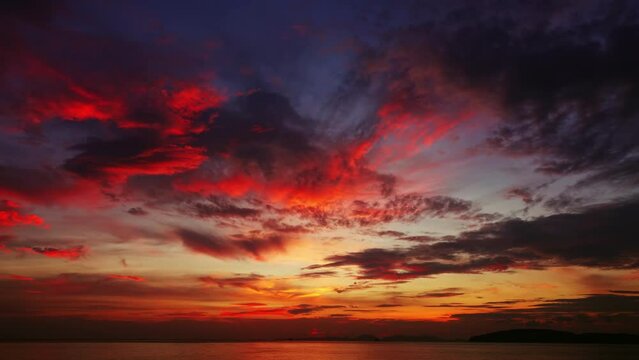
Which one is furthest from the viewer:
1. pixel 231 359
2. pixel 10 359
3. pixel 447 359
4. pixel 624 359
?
pixel 447 359

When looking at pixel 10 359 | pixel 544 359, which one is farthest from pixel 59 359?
pixel 544 359

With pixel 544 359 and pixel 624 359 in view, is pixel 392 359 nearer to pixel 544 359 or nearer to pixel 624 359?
pixel 544 359

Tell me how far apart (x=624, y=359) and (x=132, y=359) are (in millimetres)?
144439

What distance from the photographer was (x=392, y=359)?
518ft

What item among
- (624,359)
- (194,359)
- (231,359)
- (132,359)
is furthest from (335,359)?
(624,359)

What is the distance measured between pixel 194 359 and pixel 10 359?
4604cm

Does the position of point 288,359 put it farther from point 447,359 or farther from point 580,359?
point 580,359

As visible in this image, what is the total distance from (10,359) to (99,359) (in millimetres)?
21315

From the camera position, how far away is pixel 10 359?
5089 inches

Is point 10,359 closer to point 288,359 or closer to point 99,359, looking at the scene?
point 99,359

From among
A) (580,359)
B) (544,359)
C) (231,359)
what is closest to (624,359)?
(580,359)

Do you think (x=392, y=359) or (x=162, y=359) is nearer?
(x=162, y=359)

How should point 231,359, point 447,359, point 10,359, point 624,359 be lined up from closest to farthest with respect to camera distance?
point 10,359
point 231,359
point 624,359
point 447,359

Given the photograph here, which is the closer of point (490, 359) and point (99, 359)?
point (99, 359)
